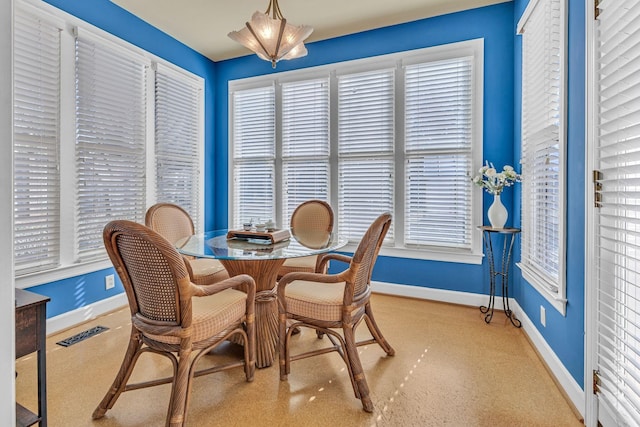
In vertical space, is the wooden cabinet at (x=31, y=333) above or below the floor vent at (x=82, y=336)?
above

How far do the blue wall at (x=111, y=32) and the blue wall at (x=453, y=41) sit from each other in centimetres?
122

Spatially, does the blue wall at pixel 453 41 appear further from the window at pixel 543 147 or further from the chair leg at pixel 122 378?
the chair leg at pixel 122 378

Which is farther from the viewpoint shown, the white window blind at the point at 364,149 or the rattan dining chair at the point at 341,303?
the white window blind at the point at 364,149

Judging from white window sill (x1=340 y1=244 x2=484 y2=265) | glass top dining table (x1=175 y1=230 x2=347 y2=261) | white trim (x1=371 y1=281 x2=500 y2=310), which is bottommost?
white trim (x1=371 y1=281 x2=500 y2=310)

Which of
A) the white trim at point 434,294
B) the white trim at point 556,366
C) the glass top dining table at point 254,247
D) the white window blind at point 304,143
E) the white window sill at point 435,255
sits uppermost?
the white window blind at point 304,143

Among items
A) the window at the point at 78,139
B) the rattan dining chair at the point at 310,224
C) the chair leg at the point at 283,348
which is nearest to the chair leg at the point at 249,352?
the chair leg at the point at 283,348

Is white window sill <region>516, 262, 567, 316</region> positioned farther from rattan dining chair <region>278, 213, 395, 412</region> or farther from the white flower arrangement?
rattan dining chair <region>278, 213, 395, 412</region>

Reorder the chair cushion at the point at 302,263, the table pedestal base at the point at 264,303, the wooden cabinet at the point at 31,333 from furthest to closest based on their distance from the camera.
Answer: the chair cushion at the point at 302,263 < the table pedestal base at the point at 264,303 < the wooden cabinet at the point at 31,333

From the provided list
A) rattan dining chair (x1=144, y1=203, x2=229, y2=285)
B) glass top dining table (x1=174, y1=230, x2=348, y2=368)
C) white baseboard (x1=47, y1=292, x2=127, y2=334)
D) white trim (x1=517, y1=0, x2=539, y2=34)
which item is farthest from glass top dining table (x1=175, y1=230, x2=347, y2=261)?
white trim (x1=517, y1=0, x2=539, y2=34)

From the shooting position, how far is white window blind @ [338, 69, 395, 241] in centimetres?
364

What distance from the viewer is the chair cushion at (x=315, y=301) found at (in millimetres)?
1827

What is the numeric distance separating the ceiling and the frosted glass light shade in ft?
3.17

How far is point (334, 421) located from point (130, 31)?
391 cm

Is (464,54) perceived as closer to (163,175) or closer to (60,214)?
(163,175)
